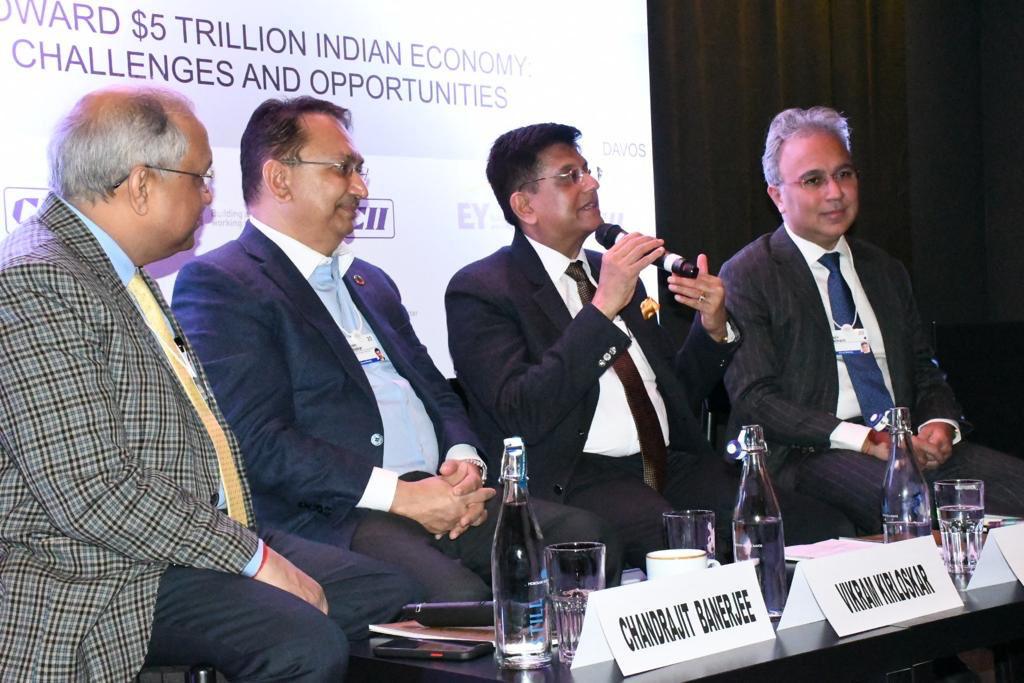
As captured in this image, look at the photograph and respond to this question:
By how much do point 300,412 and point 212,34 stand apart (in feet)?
4.03

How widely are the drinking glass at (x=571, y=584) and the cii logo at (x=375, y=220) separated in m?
2.03

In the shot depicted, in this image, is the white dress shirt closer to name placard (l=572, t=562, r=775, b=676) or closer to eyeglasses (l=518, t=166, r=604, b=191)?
eyeglasses (l=518, t=166, r=604, b=191)

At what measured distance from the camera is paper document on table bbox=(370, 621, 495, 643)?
1.81 meters

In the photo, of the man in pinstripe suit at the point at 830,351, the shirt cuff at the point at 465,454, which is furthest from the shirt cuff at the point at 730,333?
the shirt cuff at the point at 465,454

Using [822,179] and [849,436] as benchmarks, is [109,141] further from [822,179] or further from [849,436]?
[822,179]

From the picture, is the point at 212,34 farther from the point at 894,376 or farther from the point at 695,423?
the point at 894,376

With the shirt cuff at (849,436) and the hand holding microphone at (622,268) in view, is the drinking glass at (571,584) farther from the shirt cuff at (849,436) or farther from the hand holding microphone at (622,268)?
the shirt cuff at (849,436)

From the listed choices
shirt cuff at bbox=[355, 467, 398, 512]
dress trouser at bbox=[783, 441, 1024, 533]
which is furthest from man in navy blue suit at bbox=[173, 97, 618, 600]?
dress trouser at bbox=[783, 441, 1024, 533]

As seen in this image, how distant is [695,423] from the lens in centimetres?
328

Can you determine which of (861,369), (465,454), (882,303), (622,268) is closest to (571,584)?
(465,454)

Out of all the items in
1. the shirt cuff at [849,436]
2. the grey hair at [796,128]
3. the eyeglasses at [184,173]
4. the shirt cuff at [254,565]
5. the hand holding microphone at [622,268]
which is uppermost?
the grey hair at [796,128]

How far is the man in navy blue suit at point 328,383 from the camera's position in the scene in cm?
255

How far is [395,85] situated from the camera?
12.0 feet

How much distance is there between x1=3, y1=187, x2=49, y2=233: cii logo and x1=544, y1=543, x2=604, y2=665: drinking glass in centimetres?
188
